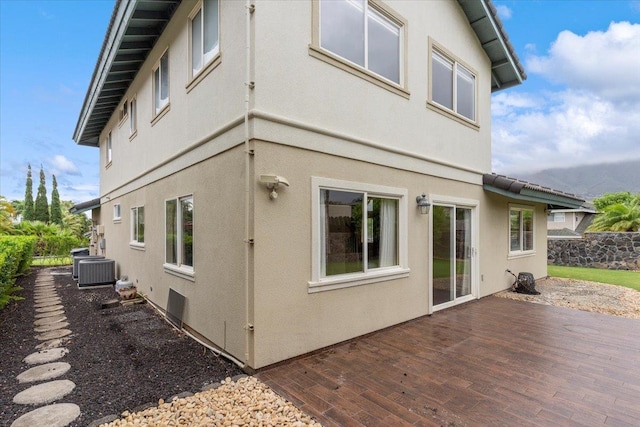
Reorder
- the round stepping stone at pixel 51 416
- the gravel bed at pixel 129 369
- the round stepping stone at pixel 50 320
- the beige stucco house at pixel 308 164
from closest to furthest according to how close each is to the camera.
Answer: the round stepping stone at pixel 51 416 < the gravel bed at pixel 129 369 < the beige stucco house at pixel 308 164 < the round stepping stone at pixel 50 320

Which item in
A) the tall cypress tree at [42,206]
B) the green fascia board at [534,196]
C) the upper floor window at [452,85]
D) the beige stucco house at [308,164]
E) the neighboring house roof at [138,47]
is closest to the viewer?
the beige stucco house at [308,164]

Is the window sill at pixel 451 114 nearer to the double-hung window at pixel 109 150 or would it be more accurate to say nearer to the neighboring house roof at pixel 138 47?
the neighboring house roof at pixel 138 47

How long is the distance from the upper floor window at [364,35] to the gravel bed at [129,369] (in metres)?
Answer: 5.75

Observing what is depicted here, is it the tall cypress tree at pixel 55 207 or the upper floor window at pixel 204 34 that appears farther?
the tall cypress tree at pixel 55 207

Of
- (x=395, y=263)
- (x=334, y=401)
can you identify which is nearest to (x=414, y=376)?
(x=334, y=401)

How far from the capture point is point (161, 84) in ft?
28.7

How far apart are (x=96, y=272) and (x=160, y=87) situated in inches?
291

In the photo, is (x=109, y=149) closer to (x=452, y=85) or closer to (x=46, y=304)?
(x=46, y=304)

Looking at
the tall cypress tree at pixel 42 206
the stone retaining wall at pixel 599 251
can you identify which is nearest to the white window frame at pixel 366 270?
the stone retaining wall at pixel 599 251

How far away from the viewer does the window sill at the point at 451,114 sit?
8.31 m

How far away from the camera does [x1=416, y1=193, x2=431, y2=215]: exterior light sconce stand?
7.67 metres

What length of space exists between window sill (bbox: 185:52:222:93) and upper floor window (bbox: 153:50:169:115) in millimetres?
1686

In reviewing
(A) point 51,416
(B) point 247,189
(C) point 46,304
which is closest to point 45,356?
(A) point 51,416

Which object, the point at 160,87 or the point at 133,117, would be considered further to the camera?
the point at 133,117
